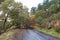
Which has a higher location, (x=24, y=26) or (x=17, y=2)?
(x=17, y=2)

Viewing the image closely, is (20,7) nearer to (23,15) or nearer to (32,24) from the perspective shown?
(23,15)

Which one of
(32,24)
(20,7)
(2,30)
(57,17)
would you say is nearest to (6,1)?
(20,7)

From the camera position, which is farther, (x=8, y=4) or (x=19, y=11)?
(x=19, y=11)

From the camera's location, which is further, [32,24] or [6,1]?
[32,24]

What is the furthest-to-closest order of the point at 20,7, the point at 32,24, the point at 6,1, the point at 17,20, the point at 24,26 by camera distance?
the point at 32,24
the point at 24,26
the point at 17,20
the point at 20,7
the point at 6,1

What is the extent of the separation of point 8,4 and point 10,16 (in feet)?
8.70

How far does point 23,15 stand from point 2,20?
5.64 meters

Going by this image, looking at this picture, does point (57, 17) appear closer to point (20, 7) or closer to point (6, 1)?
point (20, 7)

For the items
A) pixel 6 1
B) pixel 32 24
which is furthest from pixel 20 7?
pixel 32 24

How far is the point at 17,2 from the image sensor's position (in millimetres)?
31281

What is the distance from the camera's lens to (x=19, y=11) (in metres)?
32.0

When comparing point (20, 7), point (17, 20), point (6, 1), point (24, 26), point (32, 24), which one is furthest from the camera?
point (32, 24)

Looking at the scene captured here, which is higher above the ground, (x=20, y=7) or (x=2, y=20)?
(x=20, y=7)

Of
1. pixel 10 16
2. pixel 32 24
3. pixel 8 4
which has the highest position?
pixel 8 4
